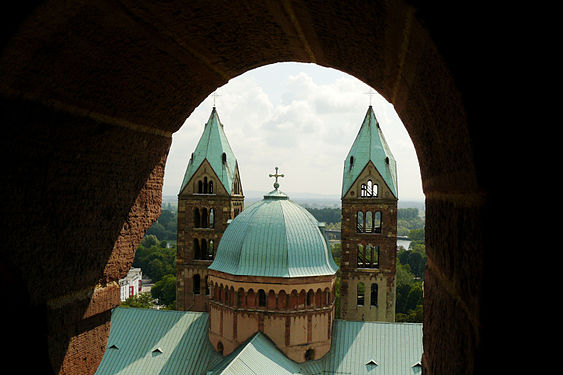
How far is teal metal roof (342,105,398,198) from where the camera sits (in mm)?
23938

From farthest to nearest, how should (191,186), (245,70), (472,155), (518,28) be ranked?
(191,186) < (245,70) < (472,155) < (518,28)

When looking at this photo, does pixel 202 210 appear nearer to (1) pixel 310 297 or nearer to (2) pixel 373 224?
(2) pixel 373 224

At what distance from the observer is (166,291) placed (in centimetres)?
4916

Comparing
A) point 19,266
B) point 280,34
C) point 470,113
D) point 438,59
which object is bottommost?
point 19,266

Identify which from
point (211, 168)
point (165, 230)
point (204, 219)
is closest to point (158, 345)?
point (204, 219)

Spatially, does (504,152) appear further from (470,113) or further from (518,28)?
(518,28)

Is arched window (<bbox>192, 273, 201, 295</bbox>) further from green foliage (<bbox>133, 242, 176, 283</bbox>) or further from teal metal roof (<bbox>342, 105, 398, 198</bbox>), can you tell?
green foliage (<bbox>133, 242, 176, 283</bbox>)

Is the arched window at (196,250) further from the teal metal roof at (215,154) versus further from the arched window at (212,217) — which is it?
the teal metal roof at (215,154)

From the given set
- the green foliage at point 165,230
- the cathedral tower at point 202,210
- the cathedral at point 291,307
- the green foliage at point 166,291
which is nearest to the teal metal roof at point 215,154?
the cathedral tower at point 202,210

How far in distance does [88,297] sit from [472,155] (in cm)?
197

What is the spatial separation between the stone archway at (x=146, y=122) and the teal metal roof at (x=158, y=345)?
58.6 ft

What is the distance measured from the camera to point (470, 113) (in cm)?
128

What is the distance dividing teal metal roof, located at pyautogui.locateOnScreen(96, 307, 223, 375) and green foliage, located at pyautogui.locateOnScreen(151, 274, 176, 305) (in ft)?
79.7

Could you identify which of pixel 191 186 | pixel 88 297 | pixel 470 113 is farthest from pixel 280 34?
pixel 191 186
